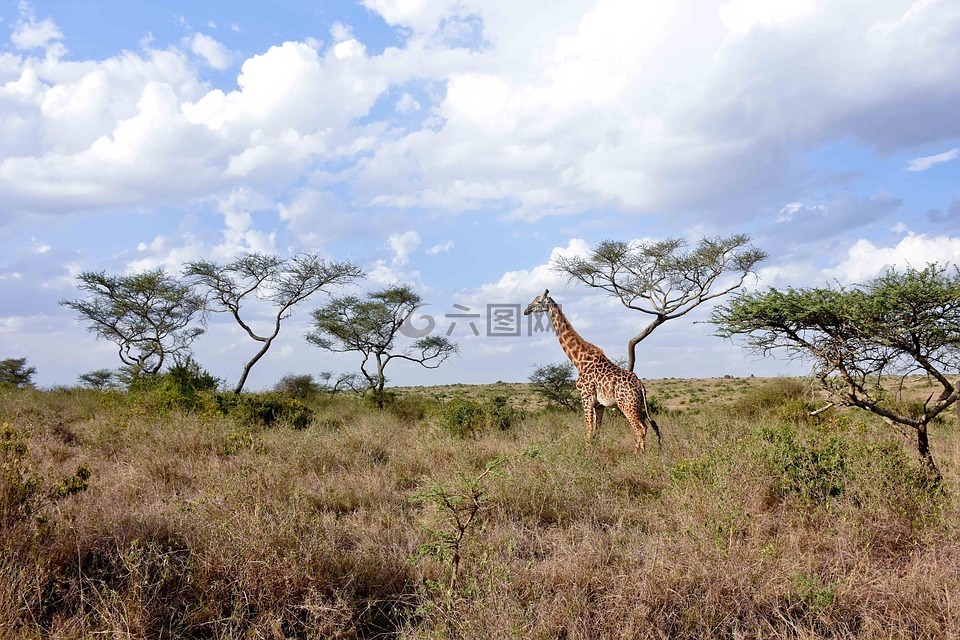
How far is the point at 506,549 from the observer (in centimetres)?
441

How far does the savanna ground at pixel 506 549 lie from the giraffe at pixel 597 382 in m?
1.78

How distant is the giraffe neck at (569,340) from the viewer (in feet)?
34.0

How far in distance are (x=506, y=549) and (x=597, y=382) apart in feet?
18.3

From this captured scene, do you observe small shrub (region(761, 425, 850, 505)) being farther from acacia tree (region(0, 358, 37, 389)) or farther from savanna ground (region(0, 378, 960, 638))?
acacia tree (region(0, 358, 37, 389))

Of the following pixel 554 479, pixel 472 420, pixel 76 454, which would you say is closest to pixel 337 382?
pixel 472 420

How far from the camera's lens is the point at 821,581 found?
155 inches

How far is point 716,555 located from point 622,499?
78.8 inches

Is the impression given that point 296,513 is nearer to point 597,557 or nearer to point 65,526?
point 65,526

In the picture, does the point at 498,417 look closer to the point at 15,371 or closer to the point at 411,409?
the point at 411,409

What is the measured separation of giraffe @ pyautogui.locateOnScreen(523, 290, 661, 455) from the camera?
29.2 ft

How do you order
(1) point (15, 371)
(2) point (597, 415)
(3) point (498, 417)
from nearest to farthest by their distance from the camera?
(2) point (597, 415) → (3) point (498, 417) → (1) point (15, 371)

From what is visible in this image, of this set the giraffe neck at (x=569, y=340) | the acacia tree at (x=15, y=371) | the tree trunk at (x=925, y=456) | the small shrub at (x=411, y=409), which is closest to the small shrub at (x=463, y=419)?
the giraffe neck at (x=569, y=340)

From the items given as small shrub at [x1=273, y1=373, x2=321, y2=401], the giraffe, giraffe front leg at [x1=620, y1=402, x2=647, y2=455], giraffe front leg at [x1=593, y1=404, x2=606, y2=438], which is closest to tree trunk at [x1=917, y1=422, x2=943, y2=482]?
the giraffe

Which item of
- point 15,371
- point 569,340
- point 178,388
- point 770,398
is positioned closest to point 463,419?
point 569,340
